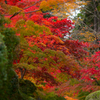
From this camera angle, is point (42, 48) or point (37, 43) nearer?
point (37, 43)

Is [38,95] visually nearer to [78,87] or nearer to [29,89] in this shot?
[29,89]

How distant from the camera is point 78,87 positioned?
25.9 ft

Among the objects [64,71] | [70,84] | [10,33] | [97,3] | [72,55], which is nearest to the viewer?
[10,33]

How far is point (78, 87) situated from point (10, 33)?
4615 mm

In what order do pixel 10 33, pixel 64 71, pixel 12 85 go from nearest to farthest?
pixel 10 33 < pixel 12 85 < pixel 64 71

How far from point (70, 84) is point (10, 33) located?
16.1ft

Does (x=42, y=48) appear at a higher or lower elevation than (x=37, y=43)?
lower

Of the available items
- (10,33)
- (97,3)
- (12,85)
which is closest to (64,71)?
(12,85)

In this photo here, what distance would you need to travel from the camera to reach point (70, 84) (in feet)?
28.3

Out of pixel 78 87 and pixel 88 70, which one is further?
pixel 78 87

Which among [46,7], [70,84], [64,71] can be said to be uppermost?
[46,7]

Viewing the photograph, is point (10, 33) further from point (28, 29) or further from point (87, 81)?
point (87, 81)

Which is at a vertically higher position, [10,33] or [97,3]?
[97,3]

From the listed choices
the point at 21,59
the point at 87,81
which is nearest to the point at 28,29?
the point at 21,59
